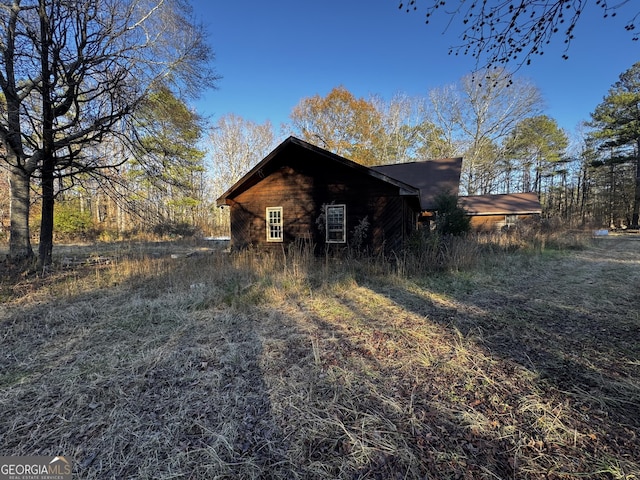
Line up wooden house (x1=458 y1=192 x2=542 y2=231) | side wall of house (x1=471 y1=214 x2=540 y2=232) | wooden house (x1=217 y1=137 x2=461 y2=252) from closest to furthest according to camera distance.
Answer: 1. wooden house (x1=217 y1=137 x2=461 y2=252)
2. wooden house (x1=458 y1=192 x2=542 y2=231)
3. side wall of house (x1=471 y1=214 x2=540 y2=232)

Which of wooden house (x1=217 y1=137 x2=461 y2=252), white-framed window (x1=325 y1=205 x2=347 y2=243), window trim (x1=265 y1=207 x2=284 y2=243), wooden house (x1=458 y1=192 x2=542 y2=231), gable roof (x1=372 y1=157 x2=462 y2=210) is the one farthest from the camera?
wooden house (x1=458 y1=192 x2=542 y2=231)

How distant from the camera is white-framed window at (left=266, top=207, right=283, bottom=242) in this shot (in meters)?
11.7

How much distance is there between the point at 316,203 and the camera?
1097 centimetres

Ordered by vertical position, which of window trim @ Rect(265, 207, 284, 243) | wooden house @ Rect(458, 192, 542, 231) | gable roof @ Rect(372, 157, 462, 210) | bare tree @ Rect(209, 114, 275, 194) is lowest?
window trim @ Rect(265, 207, 284, 243)

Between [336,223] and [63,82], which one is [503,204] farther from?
[63,82]

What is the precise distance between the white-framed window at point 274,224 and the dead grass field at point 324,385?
614 cm

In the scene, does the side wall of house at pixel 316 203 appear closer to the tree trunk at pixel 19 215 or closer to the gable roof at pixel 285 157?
the gable roof at pixel 285 157

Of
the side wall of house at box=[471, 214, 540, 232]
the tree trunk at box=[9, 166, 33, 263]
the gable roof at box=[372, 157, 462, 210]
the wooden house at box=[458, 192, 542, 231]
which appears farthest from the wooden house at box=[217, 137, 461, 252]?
the wooden house at box=[458, 192, 542, 231]

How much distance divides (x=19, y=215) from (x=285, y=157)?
819 centimetres

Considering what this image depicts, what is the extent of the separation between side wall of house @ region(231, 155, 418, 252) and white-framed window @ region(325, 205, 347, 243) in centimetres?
16

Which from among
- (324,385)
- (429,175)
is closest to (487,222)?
(429,175)

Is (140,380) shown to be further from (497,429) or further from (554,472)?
(554,472)

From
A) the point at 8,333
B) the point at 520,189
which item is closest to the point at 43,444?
the point at 8,333

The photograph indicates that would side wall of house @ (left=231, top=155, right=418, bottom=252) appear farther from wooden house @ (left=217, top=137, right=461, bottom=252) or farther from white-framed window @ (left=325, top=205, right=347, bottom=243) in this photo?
white-framed window @ (left=325, top=205, right=347, bottom=243)
